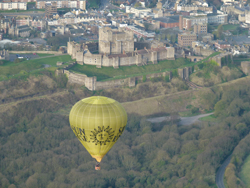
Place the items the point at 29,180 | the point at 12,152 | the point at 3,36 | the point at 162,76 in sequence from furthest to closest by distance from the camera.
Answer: the point at 3,36 → the point at 162,76 → the point at 12,152 → the point at 29,180

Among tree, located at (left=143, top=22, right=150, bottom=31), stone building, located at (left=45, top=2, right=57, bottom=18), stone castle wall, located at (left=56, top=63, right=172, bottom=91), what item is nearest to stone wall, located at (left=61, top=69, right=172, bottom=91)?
stone castle wall, located at (left=56, top=63, right=172, bottom=91)

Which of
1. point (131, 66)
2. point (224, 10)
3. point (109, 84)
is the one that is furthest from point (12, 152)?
point (224, 10)

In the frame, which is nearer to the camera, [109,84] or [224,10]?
[109,84]

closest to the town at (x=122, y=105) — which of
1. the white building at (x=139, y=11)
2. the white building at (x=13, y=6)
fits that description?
the white building at (x=13, y=6)

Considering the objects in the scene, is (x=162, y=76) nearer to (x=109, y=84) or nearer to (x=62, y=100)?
(x=109, y=84)

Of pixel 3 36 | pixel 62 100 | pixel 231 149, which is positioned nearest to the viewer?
pixel 231 149

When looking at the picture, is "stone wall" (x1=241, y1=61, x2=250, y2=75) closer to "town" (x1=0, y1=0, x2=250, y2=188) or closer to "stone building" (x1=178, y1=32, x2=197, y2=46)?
"town" (x1=0, y1=0, x2=250, y2=188)

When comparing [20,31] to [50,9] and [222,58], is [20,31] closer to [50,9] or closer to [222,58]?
[50,9]
